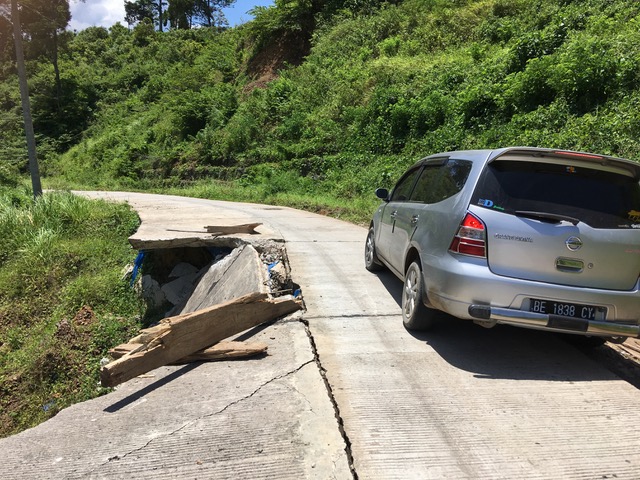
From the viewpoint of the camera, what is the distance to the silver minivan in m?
3.80

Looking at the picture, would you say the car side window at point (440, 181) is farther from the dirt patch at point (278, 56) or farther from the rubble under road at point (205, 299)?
the dirt patch at point (278, 56)

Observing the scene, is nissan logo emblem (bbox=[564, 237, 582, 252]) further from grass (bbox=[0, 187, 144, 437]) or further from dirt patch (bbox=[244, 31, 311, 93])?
dirt patch (bbox=[244, 31, 311, 93])

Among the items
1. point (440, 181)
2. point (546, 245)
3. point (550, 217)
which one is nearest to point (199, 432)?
point (546, 245)

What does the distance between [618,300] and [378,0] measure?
97.8ft

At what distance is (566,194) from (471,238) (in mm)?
878

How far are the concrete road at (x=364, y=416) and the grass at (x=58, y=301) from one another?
339 cm

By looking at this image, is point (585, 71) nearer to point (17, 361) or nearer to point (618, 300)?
point (618, 300)

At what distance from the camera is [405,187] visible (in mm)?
6199

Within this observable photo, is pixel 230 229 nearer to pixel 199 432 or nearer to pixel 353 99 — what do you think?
pixel 199 432

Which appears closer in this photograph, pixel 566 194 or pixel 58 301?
pixel 566 194

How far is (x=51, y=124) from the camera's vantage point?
4316cm

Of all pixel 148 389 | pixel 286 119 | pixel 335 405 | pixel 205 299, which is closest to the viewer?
pixel 335 405

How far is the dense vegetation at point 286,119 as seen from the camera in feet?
30.9

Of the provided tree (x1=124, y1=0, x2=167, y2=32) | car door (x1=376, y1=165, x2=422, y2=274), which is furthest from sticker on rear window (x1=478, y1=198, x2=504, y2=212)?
tree (x1=124, y1=0, x2=167, y2=32)
